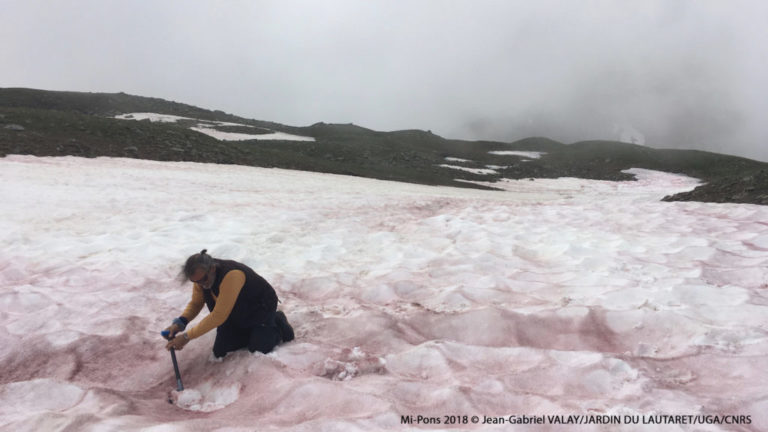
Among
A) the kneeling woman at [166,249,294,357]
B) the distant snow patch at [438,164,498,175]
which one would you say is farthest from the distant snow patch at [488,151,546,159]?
the kneeling woman at [166,249,294,357]

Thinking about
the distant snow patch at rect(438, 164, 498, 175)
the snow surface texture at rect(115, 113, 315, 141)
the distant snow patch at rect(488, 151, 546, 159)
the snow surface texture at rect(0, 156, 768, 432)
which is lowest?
the snow surface texture at rect(0, 156, 768, 432)

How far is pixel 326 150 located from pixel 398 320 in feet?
147

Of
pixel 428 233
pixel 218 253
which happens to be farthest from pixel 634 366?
pixel 218 253

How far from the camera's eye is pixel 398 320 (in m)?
6.77

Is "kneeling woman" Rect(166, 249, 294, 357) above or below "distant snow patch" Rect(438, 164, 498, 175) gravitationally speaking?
below

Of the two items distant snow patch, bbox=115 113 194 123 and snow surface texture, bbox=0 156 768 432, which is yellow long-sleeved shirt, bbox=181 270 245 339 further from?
distant snow patch, bbox=115 113 194 123

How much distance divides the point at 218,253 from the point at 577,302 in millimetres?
8388

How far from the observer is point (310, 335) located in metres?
6.53

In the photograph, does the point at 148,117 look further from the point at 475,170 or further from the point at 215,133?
the point at 475,170

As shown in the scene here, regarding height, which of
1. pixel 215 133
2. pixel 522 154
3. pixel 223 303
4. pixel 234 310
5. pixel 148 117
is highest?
pixel 522 154

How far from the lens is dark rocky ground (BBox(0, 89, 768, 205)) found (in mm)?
25125

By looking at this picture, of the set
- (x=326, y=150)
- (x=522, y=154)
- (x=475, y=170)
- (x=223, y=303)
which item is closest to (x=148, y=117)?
(x=326, y=150)

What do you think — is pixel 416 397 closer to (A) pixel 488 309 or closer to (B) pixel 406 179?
(A) pixel 488 309

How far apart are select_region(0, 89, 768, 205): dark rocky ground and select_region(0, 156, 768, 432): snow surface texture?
11503 millimetres
